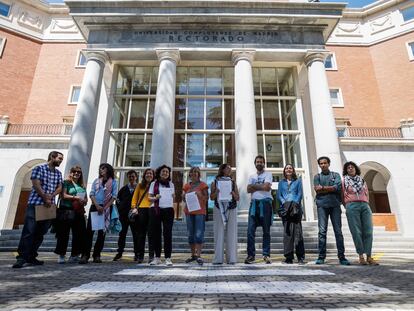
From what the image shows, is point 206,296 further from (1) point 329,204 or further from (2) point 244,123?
(2) point 244,123

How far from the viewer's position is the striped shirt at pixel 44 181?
16.8 ft

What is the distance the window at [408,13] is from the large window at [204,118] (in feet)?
50.7

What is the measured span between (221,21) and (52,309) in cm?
1514

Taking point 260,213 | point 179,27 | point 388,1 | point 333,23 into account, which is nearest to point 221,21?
point 179,27

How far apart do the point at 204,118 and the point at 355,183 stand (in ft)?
37.1

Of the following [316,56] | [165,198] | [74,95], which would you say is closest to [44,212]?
[165,198]

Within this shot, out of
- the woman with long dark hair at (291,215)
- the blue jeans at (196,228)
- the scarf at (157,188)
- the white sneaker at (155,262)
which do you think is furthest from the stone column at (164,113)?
the white sneaker at (155,262)

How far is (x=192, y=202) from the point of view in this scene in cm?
562

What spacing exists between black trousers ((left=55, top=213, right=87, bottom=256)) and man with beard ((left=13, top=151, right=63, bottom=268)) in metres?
0.31

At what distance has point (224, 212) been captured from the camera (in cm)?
559

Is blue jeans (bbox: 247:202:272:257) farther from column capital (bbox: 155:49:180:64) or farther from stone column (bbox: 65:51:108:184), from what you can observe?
column capital (bbox: 155:49:180:64)

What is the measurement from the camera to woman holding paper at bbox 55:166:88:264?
5.50m

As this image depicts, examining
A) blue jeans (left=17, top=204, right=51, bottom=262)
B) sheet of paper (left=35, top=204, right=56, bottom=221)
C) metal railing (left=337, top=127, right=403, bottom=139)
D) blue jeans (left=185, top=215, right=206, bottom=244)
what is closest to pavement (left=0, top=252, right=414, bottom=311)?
blue jeans (left=17, top=204, right=51, bottom=262)

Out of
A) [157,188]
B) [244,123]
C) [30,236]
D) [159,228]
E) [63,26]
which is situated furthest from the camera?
[63,26]
